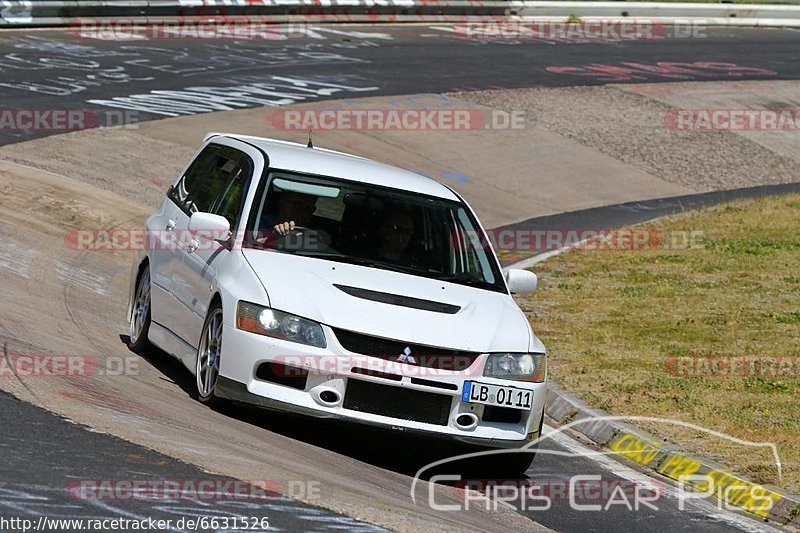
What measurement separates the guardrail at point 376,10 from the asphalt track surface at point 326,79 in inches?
35.8

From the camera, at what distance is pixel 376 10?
3681 centimetres

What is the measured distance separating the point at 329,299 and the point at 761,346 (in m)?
5.69

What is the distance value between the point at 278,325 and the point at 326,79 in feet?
65.5

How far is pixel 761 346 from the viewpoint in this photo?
42.4 ft

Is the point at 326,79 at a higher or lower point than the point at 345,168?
lower

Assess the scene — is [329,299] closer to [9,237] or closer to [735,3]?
[9,237]

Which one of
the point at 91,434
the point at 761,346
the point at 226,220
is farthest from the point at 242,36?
the point at 91,434

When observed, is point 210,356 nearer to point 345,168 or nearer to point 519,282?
point 345,168

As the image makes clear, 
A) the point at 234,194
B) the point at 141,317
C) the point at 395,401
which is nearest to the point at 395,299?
the point at 395,401

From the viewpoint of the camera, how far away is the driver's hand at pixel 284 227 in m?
9.45

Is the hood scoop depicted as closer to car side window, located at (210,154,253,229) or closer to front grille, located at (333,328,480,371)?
front grille, located at (333,328,480,371)

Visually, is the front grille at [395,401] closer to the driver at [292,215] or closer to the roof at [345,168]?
the driver at [292,215]

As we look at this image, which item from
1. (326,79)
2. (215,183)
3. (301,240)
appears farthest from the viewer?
(326,79)

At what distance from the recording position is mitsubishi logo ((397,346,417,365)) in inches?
328
